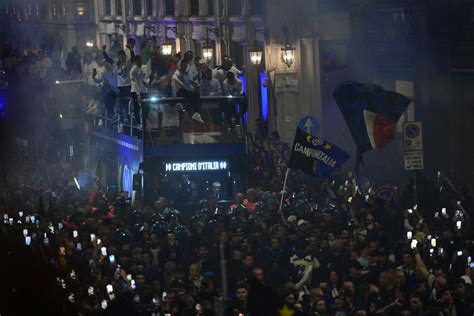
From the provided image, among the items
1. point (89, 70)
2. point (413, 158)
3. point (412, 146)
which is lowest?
point (413, 158)

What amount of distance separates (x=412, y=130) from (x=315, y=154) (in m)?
1.60

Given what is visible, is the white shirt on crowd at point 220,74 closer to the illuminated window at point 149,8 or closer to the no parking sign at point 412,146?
the no parking sign at point 412,146

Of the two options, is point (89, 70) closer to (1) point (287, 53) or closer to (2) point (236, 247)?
(1) point (287, 53)

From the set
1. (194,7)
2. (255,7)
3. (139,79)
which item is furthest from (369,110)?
(194,7)

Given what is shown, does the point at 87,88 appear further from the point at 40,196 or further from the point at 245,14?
the point at 245,14

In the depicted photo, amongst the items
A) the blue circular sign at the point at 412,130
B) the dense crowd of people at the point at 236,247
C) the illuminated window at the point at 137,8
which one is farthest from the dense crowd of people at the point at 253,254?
the illuminated window at the point at 137,8

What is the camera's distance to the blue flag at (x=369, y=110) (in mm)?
24797

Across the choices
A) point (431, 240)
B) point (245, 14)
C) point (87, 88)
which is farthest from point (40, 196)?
point (245, 14)

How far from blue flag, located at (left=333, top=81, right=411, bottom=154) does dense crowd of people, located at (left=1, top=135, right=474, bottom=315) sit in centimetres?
97

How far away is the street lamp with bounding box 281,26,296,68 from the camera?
40062 millimetres

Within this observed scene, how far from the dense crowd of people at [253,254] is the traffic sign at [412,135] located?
91 centimetres

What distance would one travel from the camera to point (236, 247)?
2145cm

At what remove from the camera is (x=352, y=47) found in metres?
39.8

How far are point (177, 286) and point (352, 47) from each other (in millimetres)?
21548
